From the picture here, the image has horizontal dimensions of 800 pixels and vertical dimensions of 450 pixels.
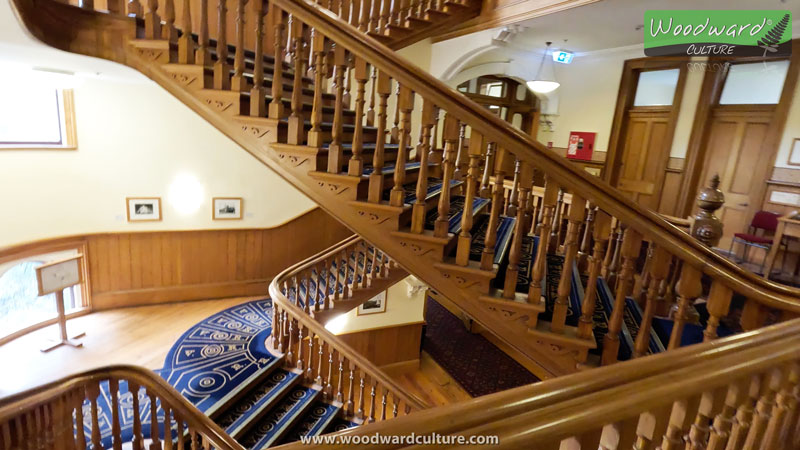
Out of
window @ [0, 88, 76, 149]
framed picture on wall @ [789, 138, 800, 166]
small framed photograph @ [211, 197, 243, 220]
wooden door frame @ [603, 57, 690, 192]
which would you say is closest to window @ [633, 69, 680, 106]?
wooden door frame @ [603, 57, 690, 192]

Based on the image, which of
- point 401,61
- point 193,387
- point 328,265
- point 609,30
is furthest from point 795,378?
point 609,30

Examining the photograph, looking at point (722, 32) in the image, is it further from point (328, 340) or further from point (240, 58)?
point (328, 340)

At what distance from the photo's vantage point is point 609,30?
503 cm

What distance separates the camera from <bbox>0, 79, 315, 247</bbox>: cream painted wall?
453 cm

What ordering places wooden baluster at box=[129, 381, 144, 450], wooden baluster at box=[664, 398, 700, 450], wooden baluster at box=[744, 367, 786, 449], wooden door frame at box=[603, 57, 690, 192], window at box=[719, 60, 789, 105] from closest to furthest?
wooden baluster at box=[664, 398, 700, 450] < wooden baluster at box=[744, 367, 786, 449] < wooden baluster at box=[129, 381, 144, 450] < window at box=[719, 60, 789, 105] < wooden door frame at box=[603, 57, 690, 192]

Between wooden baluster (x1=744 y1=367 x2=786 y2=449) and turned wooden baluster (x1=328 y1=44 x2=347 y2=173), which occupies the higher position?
turned wooden baluster (x1=328 y1=44 x2=347 y2=173)

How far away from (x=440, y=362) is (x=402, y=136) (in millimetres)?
6275

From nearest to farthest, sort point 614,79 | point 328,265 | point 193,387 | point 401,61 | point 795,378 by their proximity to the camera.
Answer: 1. point 795,378
2. point 401,61
3. point 193,387
4. point 328,265
5. point 614,79

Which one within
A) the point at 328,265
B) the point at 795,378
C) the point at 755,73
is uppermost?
the point at 755,73

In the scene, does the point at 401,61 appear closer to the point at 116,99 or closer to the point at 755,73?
the point at 116,99

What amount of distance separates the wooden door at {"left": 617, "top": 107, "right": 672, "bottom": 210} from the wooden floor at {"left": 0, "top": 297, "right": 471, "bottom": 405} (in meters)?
4.75

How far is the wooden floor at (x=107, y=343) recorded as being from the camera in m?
4.09

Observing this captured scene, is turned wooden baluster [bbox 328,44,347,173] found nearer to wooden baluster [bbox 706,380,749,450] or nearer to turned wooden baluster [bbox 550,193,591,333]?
turned wooden baluster [bbox 550,193,591,333]

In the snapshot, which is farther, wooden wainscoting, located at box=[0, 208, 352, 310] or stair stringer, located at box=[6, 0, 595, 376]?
wooden wainscoting, located at box=[0, 208, 352, 310]
